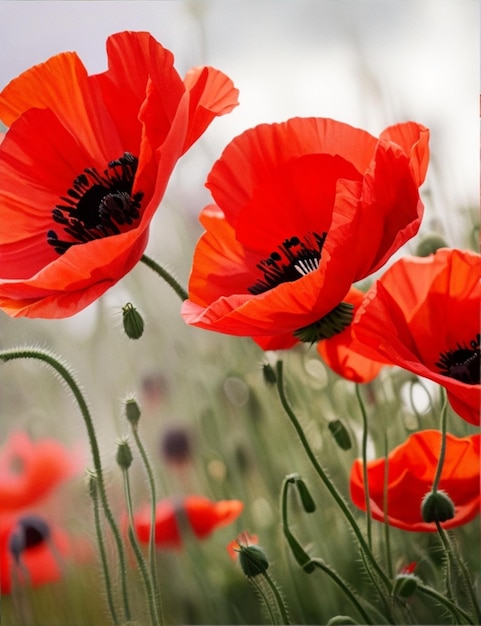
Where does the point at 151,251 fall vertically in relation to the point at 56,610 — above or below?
above

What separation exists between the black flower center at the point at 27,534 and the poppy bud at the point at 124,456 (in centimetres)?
9

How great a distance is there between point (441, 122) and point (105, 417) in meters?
0.33

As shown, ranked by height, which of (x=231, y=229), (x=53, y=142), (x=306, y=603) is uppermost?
(x=53, y=142)

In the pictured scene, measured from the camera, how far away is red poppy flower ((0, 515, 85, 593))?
0.74 meters

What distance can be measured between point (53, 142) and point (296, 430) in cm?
28

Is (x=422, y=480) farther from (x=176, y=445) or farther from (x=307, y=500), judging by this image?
(x=176, y=445)

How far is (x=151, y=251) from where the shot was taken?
0.69 metres

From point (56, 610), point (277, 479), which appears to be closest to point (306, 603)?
point (277, 479)

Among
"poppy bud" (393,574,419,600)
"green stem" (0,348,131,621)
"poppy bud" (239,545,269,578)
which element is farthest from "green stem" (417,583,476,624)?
"green stem" (0,348,131,621)

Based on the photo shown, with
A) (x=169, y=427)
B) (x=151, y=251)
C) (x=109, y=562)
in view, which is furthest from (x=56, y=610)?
(x=151, y=251)

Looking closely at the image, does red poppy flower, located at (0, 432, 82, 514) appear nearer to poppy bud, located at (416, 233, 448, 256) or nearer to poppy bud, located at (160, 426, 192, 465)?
poppy bud, located at (160, 426, 192, 465)

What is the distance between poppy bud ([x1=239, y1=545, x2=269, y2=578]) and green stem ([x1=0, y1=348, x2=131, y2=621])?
0.34 ft

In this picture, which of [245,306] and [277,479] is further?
[277,479]

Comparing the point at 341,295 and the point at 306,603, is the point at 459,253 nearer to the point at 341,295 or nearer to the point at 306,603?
the point at 341,295
